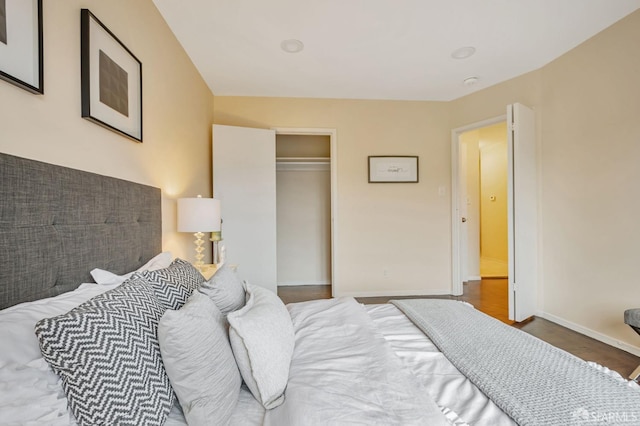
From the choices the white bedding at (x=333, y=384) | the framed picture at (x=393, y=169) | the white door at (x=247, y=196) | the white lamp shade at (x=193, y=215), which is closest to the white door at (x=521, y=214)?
the framed picture at (x=393, y=169)

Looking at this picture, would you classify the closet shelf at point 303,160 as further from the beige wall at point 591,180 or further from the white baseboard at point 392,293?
the beige wall at point 591,180

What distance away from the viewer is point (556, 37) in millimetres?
2418

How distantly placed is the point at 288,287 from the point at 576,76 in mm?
4061

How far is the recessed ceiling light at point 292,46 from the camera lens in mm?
2404

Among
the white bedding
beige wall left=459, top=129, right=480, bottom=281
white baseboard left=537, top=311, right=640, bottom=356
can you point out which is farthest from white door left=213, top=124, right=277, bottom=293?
beige wall left=459, top=129, right=480, bottom=281

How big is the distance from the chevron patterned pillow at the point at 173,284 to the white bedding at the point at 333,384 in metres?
0.20

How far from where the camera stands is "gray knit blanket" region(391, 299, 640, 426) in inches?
28.8

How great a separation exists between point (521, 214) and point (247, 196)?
290cm

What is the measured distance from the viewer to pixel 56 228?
992 mm

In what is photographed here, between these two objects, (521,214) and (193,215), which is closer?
(193,215)

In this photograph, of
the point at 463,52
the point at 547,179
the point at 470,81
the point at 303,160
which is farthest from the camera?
the point at 303,160

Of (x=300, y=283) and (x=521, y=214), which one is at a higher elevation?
(x=521, y=214)

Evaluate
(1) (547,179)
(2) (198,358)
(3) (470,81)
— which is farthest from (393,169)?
(2) (198,358)

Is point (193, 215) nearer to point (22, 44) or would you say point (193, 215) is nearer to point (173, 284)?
point (173, 284)
